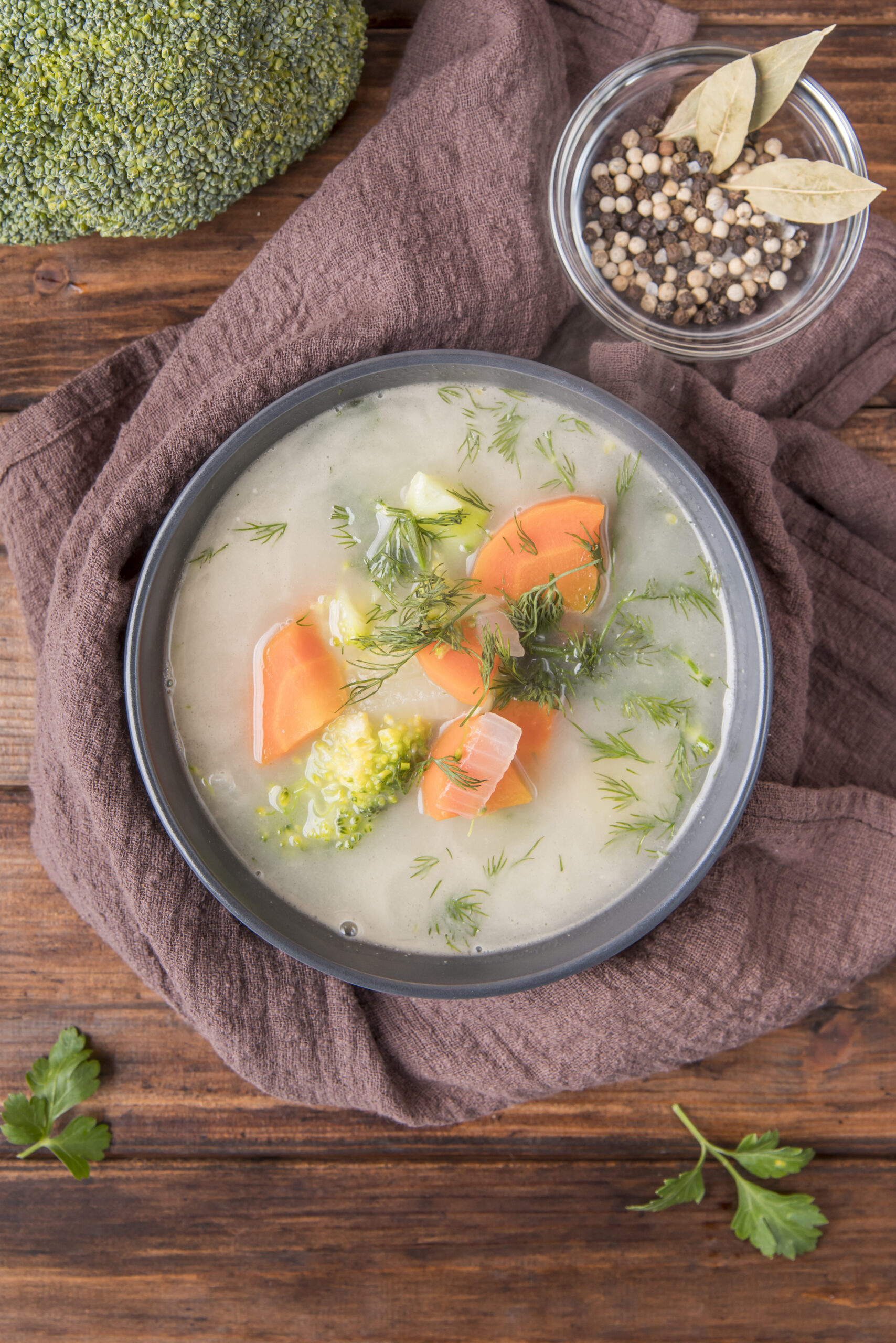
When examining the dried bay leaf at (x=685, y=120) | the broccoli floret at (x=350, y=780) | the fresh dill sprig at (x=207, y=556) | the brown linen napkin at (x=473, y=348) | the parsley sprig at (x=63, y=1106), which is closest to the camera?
the broccoli floret at (x=350, y=780)

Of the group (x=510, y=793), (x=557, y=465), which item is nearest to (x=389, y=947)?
(x=510, y=793)

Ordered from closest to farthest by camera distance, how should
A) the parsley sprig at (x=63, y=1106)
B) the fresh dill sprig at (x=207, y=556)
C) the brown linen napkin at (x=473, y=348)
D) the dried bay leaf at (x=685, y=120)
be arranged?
1. the fresh dill sprig at (x=207, y=556)
2. the brown linen napkin at (x=473, y=348)
3. the dried bay leaf at (x=685, y=120)
4. the parsley sprig at (x=63, y=1106)

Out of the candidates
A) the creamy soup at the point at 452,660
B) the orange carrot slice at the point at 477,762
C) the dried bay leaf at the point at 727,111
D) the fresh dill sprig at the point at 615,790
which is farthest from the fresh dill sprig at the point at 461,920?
the dried bay leaf at the point at 727,111

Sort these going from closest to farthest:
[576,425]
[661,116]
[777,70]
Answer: [576,425], [777,70], [661,116]

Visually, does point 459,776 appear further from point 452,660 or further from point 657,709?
point 657,709

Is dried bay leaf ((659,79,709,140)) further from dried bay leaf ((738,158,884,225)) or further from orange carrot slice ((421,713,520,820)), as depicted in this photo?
orange carrot slice ((421,713,520,820))

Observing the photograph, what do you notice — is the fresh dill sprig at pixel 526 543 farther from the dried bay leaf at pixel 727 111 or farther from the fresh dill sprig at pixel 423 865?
the dried bay leaf at pixel 727 111
